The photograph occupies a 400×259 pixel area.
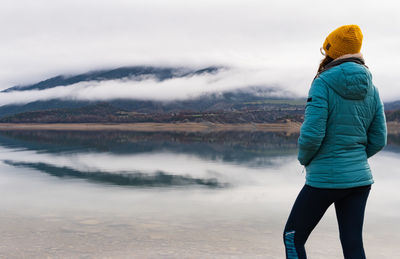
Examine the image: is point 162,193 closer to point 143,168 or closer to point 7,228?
point 7,228

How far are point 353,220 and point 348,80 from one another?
1136 mm

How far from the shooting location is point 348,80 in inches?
124

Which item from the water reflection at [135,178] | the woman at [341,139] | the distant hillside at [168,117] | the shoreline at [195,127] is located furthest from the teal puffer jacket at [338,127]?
the distant hillside at [168,117]

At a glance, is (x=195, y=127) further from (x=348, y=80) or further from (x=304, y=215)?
(x=348, y=80)

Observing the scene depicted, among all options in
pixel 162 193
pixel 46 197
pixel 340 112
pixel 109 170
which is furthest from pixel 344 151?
pixel 109 170

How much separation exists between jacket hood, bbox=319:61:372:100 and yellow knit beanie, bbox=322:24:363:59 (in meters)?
0.18

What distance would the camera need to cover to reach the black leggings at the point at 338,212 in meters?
3.26

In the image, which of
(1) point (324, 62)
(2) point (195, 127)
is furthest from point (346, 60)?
(2) point (195, 127)

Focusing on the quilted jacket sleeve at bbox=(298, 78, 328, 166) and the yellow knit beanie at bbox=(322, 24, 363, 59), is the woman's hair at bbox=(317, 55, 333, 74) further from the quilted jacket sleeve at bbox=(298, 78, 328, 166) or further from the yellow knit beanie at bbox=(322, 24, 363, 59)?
the quilted jacket sleeve at bbox=(298, 78, 328, 166)

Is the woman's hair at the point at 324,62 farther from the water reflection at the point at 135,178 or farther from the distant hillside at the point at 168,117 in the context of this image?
the distant hillside at the point at 168,117

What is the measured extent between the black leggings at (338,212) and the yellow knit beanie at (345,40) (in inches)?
43.9

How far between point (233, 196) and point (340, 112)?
298 inches

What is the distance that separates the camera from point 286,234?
3494 millimetres

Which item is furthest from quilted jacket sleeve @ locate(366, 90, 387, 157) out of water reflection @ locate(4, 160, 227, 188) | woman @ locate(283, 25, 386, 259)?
water reflection @ locate(4, 160, 227, 188)
